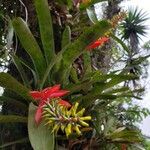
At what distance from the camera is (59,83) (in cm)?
149

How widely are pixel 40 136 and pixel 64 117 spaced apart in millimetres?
250

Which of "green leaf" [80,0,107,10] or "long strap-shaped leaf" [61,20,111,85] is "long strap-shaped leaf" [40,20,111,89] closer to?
"long strap-shaped leaf" [61,20,111,85]

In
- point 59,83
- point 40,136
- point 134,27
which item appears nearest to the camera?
point 40,136

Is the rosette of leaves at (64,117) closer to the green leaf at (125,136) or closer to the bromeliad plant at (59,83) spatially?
the bromeliad plant at (59,83)

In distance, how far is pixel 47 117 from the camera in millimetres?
1073

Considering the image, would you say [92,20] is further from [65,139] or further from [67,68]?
[65,139]

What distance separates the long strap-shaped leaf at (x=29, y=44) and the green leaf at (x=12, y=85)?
119mm

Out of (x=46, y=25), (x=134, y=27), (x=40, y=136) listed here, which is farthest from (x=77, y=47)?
(x=134, y=27)

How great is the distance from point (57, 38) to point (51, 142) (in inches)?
25.7

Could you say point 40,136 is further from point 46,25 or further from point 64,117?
point 46,25

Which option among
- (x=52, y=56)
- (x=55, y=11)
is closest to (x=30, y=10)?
(x=55, y=11)

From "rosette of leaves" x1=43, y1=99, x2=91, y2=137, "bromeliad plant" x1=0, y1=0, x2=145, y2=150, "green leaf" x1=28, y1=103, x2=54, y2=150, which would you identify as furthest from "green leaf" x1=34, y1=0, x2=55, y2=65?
"rosette of leaves" x1=43, y1=99, x2=91, y2=137

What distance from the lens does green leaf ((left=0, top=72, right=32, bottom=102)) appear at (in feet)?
4.01

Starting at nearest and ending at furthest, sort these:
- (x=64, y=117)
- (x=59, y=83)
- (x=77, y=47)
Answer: (x=64, y=117), (x=77, y=47), (x=59, y=83)
